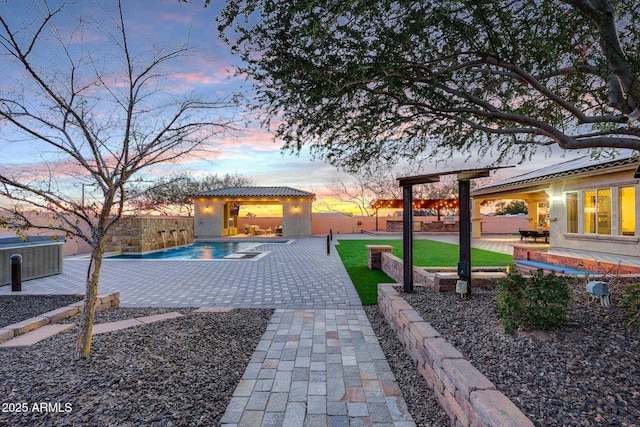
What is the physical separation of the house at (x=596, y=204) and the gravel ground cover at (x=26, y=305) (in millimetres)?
11269

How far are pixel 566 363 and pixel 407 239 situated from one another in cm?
326

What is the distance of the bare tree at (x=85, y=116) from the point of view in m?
2.99

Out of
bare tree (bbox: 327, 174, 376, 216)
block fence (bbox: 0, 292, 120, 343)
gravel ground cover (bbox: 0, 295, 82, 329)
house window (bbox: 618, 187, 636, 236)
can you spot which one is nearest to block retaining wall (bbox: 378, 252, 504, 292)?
house window (bbox: 618, 187, 636, 236)

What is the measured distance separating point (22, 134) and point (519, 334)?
527 centimetres

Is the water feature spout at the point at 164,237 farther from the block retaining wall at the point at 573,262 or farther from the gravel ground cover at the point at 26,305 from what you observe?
the block retaining wall at the point at 573,262

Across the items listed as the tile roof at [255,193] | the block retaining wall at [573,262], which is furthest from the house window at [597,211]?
the tile roof at [255,193]

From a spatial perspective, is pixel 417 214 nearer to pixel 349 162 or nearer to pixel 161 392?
pixel 349 162

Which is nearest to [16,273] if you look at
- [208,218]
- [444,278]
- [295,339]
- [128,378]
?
[128,378]

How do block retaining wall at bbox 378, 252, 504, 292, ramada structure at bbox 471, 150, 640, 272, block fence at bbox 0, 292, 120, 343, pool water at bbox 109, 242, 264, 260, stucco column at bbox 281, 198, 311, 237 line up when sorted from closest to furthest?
1. block fence at bbox 0, 292, 120, 343
2. block retaining wall at bbox 378, 252, 504, 292
3. ramada structure at bbox 471, 150, 640, 272
4. pool water at bbox 109, 242, 264, 260
5. stucco column at bbox 281, 198, 311, 237

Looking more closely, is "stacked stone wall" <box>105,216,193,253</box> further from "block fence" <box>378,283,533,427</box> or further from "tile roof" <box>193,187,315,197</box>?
"block fence" <box>378,283,533,427</box>

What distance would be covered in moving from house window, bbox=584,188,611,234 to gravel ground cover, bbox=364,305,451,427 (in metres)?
9.40

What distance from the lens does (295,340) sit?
422cm

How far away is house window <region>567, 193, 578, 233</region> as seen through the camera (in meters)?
11.1

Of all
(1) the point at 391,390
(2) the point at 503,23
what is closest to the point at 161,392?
(1) the point at 391,390
